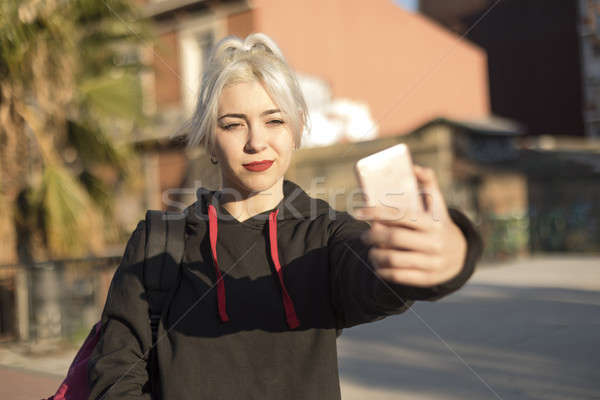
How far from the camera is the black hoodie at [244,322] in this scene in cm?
142

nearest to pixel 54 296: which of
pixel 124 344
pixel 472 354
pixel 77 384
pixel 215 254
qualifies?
pixel 472 354

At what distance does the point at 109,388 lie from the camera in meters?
1.43

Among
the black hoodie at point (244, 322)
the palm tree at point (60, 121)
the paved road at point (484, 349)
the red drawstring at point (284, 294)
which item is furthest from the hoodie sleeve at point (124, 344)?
the palm tree at point (60, 121)

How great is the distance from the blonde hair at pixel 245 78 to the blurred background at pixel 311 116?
372 mm

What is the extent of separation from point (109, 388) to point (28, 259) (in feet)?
19.5

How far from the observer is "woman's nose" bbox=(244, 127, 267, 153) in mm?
1459

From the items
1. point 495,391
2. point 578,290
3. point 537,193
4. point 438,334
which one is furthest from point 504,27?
point 495,391

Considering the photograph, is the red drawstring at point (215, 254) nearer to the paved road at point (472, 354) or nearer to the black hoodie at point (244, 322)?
the black hoodie at point (244, 322)

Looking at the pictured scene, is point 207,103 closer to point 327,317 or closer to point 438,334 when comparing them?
point 327,317

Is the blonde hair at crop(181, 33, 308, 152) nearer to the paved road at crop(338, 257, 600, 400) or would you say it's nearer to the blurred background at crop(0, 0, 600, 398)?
the blurred background at crop(0, 0, 600, 398)

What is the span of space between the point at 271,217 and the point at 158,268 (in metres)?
0.33

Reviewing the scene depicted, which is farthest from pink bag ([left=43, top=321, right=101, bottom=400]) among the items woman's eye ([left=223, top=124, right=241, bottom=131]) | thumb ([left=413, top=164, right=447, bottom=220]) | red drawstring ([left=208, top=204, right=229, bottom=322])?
thumb ([left=413, top=164, right=447, bottom=220])

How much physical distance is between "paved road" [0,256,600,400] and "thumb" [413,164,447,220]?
3.60 meters

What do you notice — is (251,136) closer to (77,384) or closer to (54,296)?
(77,384)
